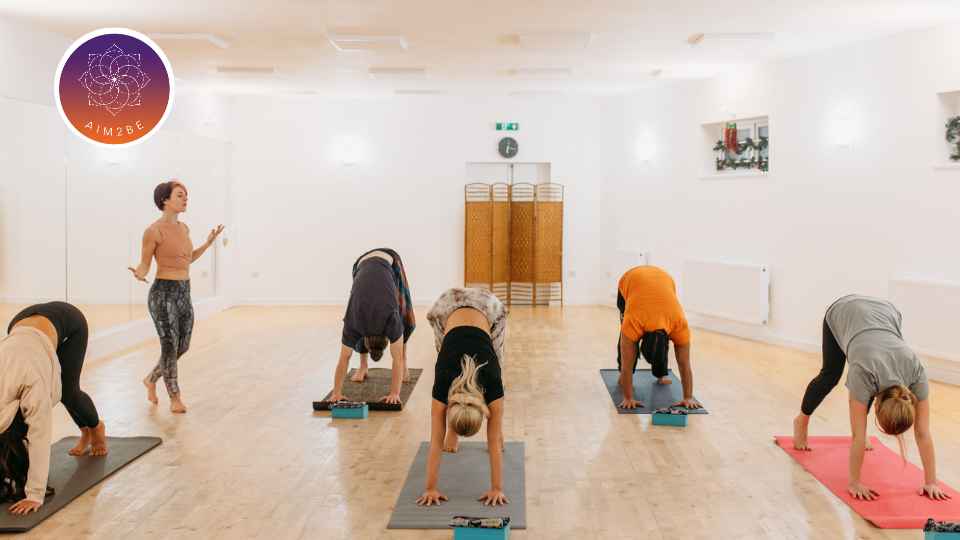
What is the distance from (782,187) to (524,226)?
3689 millimetres

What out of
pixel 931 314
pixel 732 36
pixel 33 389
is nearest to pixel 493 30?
pixel 732 36

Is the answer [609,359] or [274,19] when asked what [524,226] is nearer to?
[609,359]

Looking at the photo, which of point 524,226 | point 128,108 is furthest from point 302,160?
point 128,108

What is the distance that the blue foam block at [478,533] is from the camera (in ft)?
9.84

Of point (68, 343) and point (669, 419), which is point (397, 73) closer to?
point (669, 419)

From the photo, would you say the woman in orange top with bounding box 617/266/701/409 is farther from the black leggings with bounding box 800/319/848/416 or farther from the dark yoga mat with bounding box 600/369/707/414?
the black leggings with bounding box 800/319/848/416

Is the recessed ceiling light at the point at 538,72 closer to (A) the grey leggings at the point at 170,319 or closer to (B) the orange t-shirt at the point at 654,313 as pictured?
(B) the orange t-shirt at the point at 654,313

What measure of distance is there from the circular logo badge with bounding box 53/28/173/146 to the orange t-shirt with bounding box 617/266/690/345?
3.02 metres

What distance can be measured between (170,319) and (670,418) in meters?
3.05

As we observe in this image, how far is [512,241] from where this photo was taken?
10.6 metres

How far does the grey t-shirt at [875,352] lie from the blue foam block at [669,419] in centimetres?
116

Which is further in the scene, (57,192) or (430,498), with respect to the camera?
(57,192)

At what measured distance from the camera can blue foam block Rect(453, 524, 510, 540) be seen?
3.00 m

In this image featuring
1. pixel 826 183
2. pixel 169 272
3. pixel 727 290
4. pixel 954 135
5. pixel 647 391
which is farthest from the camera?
pixel 727 290
